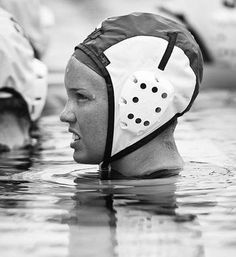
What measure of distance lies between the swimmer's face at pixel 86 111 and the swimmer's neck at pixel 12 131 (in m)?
2.08

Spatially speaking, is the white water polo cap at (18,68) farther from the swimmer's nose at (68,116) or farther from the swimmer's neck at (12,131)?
the swimmer's nose at (68,116)

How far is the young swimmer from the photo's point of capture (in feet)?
23.1

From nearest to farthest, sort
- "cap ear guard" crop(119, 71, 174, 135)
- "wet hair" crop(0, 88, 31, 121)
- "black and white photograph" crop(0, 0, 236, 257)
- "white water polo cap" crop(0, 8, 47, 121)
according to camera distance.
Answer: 1. "black and white photograph" crop(0, 0, 236, 257)
2. "cap ear guard" crop(119, 71, 174, 135)
3. "white water polo cap" crop(0, 8, 47, 121)
4. "wet hair" crop(0, 88, 31, 121)

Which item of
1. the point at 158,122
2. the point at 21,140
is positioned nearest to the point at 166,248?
the point at 158,122

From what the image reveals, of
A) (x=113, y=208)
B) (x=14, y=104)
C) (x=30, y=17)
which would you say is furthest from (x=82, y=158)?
(x=30, y=17)

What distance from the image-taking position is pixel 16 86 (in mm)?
9273

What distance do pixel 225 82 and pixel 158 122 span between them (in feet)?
29.2

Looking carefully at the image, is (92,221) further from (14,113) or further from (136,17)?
(14,113)

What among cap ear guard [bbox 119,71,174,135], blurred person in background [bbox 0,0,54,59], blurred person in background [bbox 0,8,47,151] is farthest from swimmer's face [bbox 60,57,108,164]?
blurred person in background [bbox 0,0,54,59]

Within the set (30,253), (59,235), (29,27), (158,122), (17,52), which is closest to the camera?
(30,253)

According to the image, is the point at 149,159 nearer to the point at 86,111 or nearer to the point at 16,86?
the point at 86,111

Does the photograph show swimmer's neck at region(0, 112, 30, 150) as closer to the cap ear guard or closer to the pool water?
the pool water

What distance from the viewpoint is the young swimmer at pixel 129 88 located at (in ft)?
23.1

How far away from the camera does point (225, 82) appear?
15.9 m
